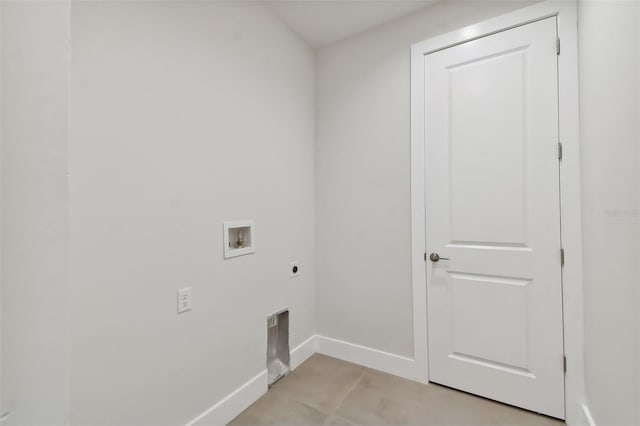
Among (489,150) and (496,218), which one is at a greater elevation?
(489,150)

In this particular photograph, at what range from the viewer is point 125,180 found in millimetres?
1261

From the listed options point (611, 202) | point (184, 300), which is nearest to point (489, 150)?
point (611, 202)

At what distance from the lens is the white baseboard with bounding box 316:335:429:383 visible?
6.79 ft

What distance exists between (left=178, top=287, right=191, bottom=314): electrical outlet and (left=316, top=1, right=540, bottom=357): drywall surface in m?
1.22

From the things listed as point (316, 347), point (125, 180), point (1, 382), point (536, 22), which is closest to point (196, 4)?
point (125, 180)

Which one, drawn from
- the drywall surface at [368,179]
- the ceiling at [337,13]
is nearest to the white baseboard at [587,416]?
the drywall surface at [368,179]

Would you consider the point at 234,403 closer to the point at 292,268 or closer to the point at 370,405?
the point at 370,405

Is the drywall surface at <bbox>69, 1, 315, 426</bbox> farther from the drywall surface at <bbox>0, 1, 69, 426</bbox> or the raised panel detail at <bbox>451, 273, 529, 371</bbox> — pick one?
the raised panel detail at <bbox>451, 273, 529, 371</bbox>

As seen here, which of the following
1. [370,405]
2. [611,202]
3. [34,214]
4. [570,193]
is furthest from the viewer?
[370,405]

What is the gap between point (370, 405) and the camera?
180 centimetres

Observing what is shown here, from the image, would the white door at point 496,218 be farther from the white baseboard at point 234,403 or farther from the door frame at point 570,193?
the white baseboard at point 234,403

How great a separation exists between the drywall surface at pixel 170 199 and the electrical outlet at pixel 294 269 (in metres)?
0.10

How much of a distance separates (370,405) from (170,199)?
1.66 m

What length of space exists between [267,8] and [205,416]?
2.54 metres
